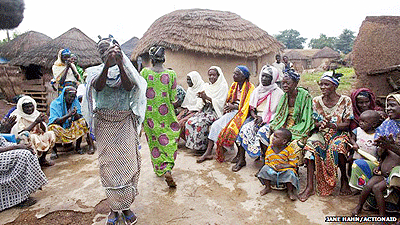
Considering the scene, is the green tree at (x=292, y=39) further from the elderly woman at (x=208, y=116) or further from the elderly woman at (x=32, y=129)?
the elderly woman at (x=32, y=129)

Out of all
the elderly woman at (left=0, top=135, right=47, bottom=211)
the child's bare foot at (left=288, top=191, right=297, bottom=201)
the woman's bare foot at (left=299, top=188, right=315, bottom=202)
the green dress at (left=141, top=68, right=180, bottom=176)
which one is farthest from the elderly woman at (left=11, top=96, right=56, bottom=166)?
the woman's bare foot at (left=299, top=188, right=315, bottom=202)

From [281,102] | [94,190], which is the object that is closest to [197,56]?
[281,102]

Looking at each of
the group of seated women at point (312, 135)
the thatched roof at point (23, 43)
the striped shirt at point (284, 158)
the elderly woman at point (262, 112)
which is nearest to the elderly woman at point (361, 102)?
the group of seated women at point (312, 135)

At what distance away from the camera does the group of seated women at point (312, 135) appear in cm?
279

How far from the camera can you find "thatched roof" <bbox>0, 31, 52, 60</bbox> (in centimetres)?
1523

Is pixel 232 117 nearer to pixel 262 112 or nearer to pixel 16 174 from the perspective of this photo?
pixel 262 112

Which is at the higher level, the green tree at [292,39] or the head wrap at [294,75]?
the green tree at [292,39]

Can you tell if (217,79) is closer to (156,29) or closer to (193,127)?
(193,127)

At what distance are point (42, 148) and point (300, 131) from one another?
3.98m

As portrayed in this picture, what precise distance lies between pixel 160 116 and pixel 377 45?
4376 mm

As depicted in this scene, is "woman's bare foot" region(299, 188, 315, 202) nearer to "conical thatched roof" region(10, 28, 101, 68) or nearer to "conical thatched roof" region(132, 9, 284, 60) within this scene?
"conical thatched roof" region(132, 9, 284, 60)

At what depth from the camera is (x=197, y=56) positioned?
1000 centimetres

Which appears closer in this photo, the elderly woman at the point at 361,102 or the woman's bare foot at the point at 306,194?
the woman's bare foot at the point at 306,194

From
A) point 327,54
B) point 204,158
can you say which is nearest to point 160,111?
point 204,158
